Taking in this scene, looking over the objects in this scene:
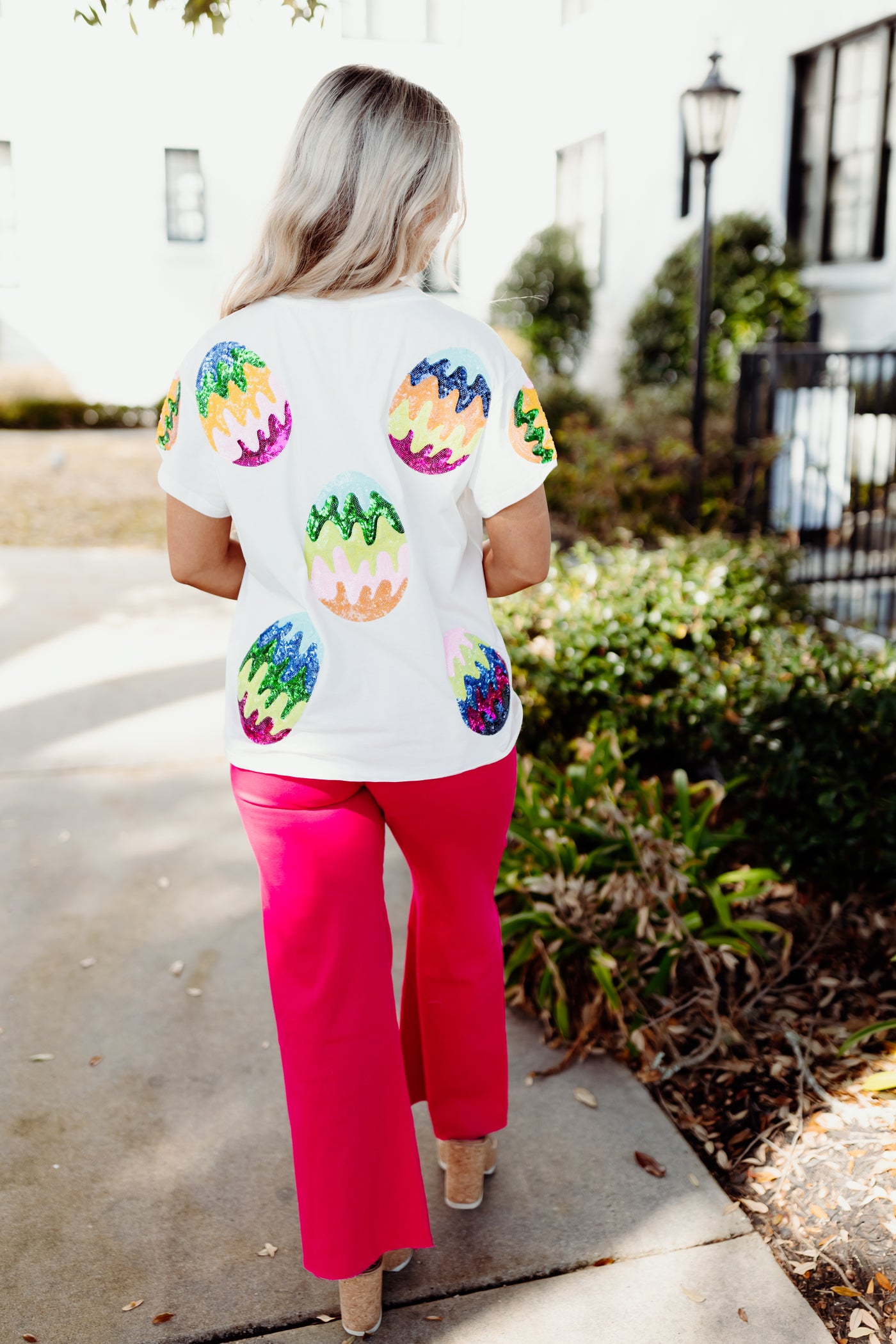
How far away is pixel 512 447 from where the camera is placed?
159cm

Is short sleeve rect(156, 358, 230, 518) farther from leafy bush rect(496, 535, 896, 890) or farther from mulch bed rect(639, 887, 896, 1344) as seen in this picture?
leafy bush rect(496, 535, 896, 890)

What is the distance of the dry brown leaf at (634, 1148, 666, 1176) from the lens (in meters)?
2.14

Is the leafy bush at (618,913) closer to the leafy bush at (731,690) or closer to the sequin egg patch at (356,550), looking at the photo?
the leafy bush at (731,690)

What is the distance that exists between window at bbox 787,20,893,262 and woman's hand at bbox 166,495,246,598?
847cm

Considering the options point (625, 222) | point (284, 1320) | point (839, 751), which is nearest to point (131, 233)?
point (625, 222)

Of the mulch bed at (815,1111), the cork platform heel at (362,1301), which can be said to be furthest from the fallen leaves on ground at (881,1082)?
the cork platform heel at (362,1301)

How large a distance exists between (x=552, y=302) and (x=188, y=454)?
39.3ft

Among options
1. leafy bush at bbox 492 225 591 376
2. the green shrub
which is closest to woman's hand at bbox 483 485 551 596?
the green shrub

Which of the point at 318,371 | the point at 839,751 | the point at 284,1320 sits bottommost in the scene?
the point at 284,1320

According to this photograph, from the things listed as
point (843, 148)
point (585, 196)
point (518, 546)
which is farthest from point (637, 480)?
point (585, 196)

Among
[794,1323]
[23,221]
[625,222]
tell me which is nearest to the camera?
[794,1323]

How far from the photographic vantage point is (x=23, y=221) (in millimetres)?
10172

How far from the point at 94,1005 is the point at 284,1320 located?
109 centimetres

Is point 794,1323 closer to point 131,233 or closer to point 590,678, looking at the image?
point 590,678
